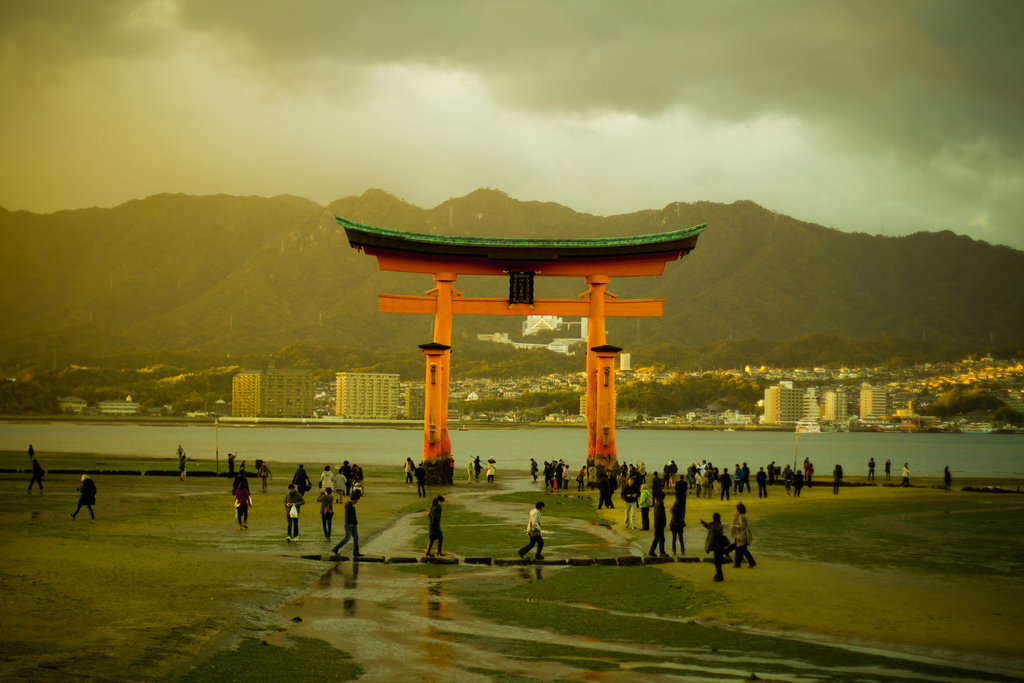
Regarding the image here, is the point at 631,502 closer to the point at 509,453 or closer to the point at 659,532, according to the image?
the point at 659,532

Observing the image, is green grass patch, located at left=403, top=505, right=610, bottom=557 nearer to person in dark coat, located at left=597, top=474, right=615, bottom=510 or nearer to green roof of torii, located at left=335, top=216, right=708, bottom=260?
person in dark coat, located at left=597, top=474, right=615, bottom=510

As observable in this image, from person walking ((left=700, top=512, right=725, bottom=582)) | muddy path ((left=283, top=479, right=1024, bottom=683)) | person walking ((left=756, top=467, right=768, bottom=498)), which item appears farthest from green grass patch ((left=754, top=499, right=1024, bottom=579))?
muddy path ((left=283, top=479, right=1024, bottom=683))

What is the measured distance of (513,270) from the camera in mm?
40219

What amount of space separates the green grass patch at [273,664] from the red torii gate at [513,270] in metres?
26.2

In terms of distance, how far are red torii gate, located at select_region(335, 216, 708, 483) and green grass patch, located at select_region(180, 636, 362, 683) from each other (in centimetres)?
2617

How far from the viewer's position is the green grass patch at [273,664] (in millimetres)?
9789

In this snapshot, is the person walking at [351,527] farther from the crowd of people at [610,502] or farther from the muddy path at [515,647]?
the muddy path at [515,647]

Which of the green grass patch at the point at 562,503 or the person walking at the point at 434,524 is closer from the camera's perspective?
the person walking at the point at 434,524

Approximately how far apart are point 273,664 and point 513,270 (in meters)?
31.0

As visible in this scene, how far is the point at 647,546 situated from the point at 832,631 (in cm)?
875

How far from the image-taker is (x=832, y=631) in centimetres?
1269

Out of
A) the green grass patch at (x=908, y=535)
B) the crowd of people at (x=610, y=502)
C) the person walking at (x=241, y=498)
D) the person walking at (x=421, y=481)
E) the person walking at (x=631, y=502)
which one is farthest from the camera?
the person walking at (x=421, y=481)

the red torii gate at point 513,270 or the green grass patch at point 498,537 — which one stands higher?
the red torii gate at point 513,270

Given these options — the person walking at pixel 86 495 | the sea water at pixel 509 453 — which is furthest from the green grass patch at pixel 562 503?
the sea water at pixel 509 453
